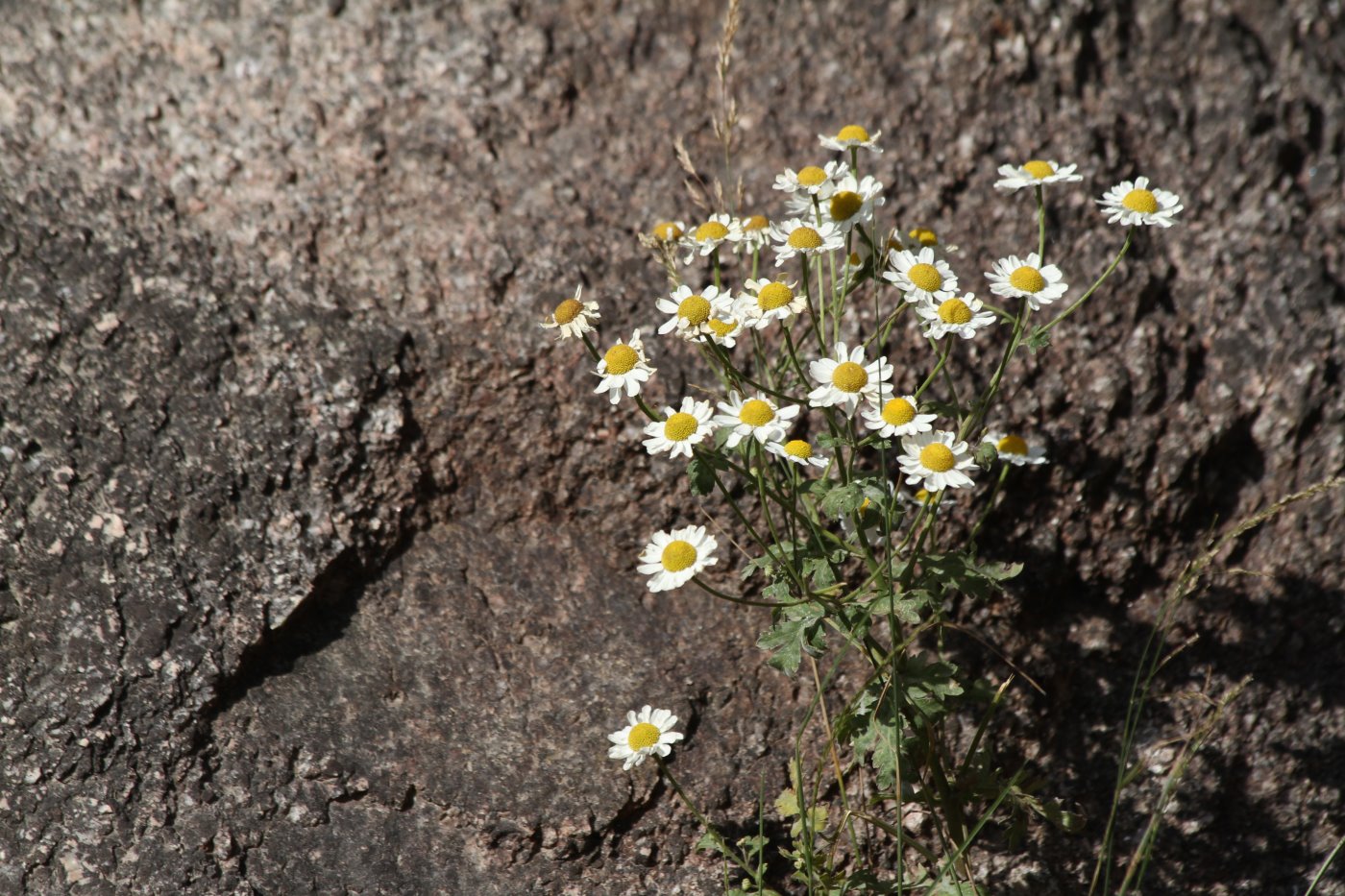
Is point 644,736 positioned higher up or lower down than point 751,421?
lower down

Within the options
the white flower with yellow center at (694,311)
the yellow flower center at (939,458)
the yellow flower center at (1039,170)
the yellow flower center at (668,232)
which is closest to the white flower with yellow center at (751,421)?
the white flower with yellow center at (694,311)

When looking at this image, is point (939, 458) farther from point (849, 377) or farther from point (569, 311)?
point (569, 311)

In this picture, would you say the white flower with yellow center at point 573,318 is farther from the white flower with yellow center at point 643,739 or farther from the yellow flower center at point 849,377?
the white flower with yellow center at point 643,739

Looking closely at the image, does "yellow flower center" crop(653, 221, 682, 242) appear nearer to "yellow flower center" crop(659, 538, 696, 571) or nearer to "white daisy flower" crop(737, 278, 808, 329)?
"white daisy flower" crop(737, 278, 808, 329)

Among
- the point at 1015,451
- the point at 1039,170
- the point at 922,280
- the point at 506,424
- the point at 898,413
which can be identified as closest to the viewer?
the point at 898,413

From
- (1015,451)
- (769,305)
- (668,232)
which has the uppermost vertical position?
(668,232)

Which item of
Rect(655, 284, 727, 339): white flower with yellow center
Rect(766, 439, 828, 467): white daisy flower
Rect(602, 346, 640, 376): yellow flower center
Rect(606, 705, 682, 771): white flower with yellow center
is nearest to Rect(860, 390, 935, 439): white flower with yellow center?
Rect(766, 439, 828, 467): white daisy flower

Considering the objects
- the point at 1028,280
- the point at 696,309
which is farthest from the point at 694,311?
the point at 1028,280
